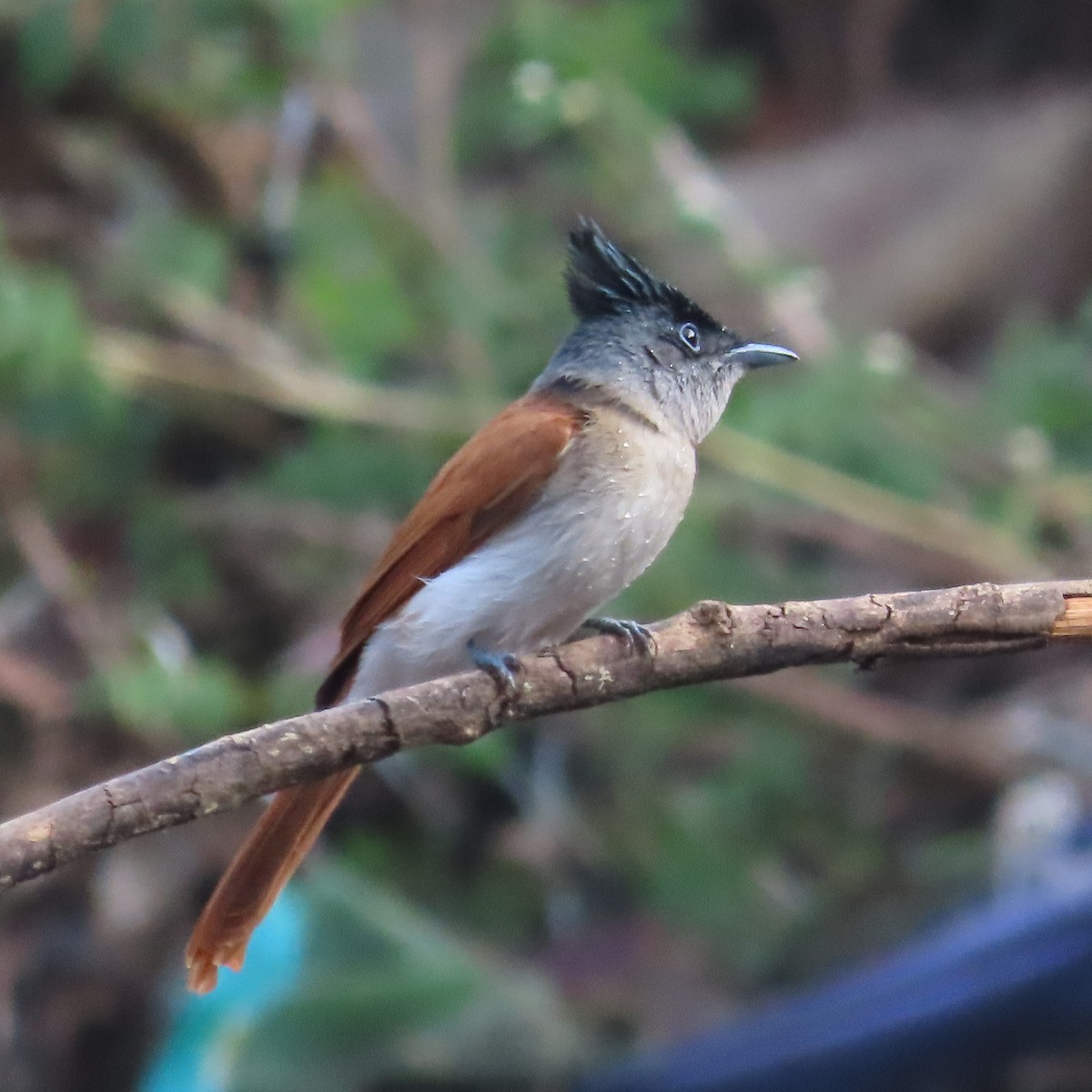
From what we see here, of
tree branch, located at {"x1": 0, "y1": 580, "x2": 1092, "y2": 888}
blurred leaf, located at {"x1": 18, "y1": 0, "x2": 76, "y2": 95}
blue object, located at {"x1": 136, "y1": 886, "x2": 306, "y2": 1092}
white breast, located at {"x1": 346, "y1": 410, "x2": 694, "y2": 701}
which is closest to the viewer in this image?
tree branch, located at {"x1": 0, "y1": 580, "x2": 1092, "y2": 888}

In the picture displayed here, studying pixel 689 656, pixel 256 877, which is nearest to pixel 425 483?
pixel 256 877

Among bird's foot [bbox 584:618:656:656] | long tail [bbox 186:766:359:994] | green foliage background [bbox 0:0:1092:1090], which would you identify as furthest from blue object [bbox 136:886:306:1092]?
bird's foot [bbox 584:618:656:656]

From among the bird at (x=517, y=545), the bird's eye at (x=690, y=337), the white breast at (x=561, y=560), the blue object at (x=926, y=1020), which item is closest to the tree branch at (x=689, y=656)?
the bird at (x=517, y=545)

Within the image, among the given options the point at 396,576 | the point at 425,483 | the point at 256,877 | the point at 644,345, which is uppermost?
the point at 425,483

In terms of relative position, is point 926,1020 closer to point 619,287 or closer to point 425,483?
point 619,287

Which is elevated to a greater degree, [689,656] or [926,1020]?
[926,1020]

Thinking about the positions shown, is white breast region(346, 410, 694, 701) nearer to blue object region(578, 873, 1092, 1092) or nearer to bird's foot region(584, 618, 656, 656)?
bird's foot region(584, 618, 656, 656)
